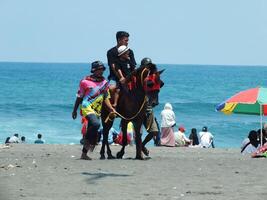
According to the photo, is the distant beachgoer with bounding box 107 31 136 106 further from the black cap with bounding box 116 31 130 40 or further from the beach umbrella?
the beach umbrella

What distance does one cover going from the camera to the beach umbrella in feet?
68.6

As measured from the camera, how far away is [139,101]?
1441 cm

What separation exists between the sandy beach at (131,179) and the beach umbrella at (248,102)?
604 centimetres

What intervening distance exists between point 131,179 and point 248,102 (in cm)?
940

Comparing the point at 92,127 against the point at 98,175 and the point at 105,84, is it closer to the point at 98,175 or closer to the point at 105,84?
the point at 105,84

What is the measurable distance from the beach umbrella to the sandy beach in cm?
604

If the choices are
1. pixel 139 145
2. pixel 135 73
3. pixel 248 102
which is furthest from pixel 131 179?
pixel 248 102

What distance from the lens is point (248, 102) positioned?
2080 centimetres

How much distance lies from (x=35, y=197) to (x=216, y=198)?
2074 millimetres

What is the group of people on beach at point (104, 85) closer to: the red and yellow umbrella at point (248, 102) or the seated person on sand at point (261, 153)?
the seated person on sand at point (261, 153)

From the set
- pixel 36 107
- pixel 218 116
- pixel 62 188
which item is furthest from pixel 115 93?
pixel 36 107

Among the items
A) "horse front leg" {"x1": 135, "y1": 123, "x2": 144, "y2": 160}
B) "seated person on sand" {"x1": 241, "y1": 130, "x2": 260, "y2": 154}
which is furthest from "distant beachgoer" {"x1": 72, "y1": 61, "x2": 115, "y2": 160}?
"seated person on sand" {"x1": 241, "y1": 130, "x2": 260, "y2": 154}

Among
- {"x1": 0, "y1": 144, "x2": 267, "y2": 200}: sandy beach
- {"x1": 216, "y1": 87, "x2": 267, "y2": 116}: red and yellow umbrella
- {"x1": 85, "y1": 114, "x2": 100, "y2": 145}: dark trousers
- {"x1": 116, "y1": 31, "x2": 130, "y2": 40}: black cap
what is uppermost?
{"x1": 116, "y1": 31, "x2": 130, "y2": 40}: black cap

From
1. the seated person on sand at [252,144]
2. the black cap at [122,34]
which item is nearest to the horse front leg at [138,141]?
the black cap at [122,34]
